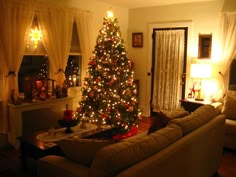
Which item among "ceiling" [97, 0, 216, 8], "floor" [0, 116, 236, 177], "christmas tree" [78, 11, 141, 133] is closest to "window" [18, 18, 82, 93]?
"christmas tree" [78, 11, 141, 133]

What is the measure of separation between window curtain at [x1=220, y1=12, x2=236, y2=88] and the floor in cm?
175

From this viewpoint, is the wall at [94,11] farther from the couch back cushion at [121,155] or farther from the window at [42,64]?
the couch back cushion at [121,155]

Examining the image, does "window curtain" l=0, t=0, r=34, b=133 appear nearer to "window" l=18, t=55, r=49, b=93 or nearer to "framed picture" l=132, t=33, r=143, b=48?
"window" l=18, t=55, r=49, b=93

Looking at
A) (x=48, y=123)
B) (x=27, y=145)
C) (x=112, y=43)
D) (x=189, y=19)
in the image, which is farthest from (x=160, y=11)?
(x=27, y=145)

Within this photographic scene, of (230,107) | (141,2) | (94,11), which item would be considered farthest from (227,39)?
(94,11)

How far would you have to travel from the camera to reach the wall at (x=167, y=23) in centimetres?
532

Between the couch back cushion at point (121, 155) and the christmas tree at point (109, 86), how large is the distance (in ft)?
8.99

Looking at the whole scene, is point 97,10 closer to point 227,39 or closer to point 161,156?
point 227,39

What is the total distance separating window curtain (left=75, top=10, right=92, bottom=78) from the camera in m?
5.17

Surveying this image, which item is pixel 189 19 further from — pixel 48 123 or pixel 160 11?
pixel 48 123

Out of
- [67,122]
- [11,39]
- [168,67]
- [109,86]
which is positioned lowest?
[67,122]

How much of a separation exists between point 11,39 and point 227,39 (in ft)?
13.1

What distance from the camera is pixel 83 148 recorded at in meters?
2.08

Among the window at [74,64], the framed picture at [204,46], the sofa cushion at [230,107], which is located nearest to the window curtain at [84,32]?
the window at [74,64]
